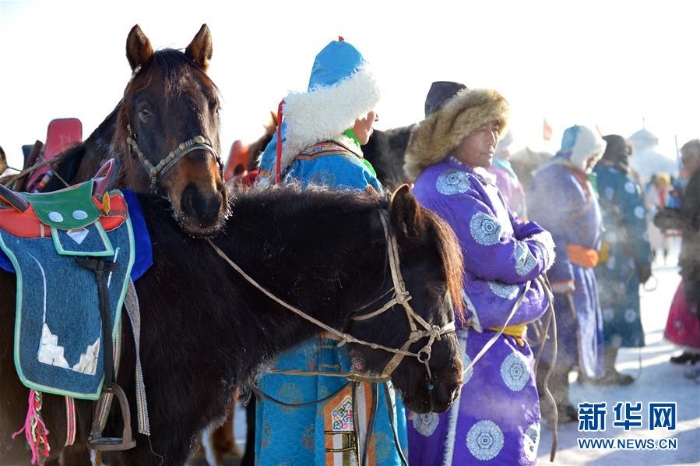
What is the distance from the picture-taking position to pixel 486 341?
3.73 m

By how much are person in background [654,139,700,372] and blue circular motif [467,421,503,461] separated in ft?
19.3

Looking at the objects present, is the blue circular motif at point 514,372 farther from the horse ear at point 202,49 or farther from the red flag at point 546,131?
the red flag at point 546,131

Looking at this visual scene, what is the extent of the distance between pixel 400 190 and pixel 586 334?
4.78 meters

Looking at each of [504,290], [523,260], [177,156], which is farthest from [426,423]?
[177,156]

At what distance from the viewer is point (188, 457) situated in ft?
9.05

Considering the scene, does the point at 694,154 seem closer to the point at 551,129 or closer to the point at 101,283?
the point at 551,129

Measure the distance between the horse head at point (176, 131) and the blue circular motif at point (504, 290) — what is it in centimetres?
141

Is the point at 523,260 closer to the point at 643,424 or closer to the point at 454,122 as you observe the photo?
the point at 454,122

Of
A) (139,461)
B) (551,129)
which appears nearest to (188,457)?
(139,461)

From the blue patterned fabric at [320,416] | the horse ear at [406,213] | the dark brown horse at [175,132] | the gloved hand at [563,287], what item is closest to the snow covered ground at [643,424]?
the gloved hand at [563,287]

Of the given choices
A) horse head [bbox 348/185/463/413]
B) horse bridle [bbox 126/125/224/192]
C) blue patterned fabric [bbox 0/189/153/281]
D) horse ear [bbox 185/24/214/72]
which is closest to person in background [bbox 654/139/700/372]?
horse head [bbox 348/185/463/413]

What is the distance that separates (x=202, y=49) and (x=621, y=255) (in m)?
6.12

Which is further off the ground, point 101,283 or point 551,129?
point 551,129

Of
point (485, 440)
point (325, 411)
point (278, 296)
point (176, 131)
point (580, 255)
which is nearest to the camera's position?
point (278, 296)
